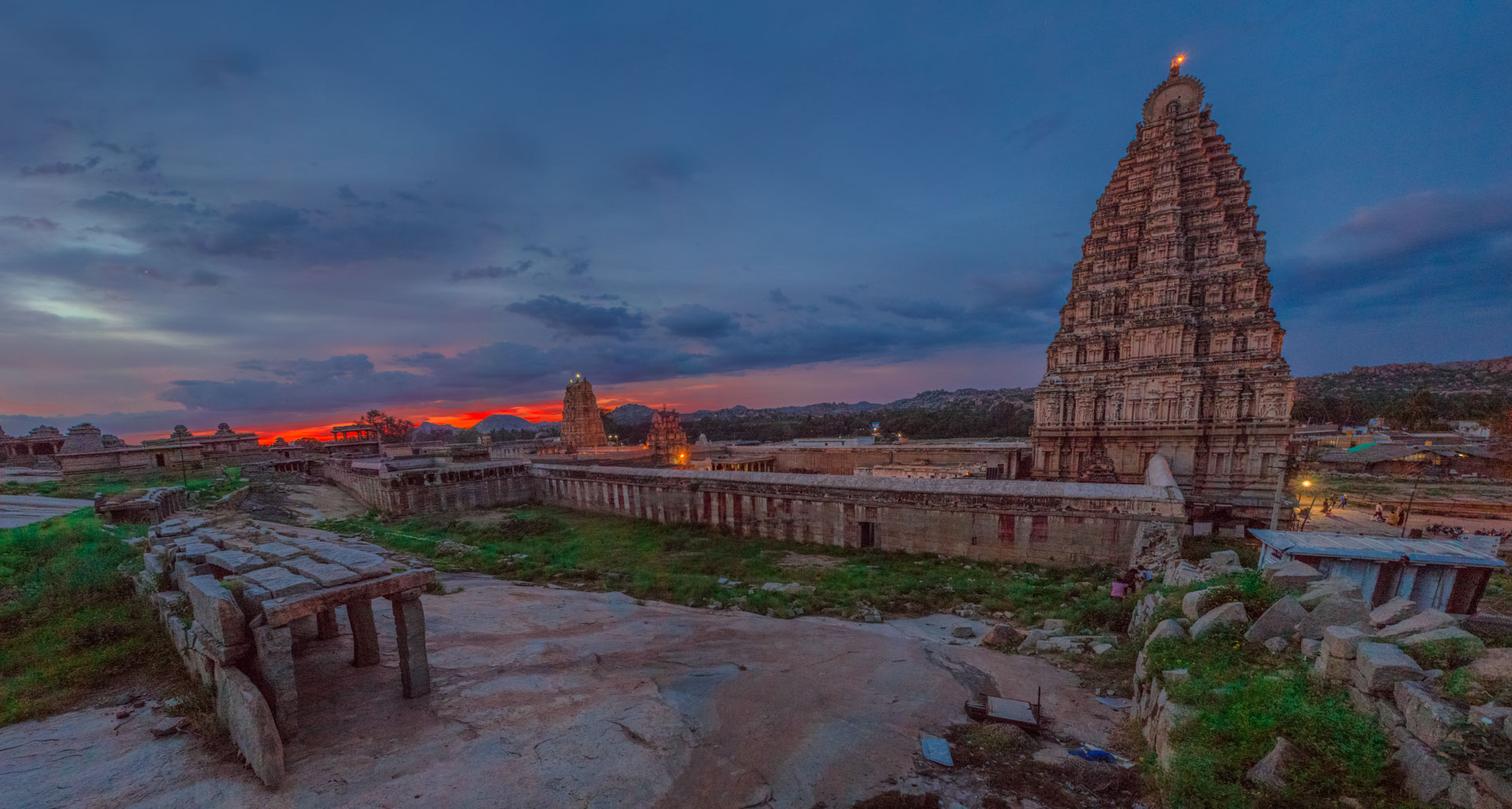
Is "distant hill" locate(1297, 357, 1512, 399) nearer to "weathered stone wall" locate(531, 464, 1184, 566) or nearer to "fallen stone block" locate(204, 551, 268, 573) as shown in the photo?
"weathered stone wall" locate(531, 464, 1184, 566)

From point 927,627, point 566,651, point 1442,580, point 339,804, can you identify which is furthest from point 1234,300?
point 339,804

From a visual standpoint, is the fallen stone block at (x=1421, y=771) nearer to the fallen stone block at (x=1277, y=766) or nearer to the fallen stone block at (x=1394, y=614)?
the fallen stone block at (x=1277, y=766)

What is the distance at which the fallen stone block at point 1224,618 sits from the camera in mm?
6914

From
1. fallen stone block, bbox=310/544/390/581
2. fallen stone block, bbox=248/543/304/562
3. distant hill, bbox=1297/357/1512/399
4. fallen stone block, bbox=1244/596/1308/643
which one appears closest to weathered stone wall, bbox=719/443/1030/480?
fallen stone block, bbox=1244/596/1308/643

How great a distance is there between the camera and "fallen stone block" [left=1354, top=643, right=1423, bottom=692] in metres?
4.69

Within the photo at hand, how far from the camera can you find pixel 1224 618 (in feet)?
22.9

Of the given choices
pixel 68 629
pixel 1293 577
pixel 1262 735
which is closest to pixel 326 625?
pixel 68 629

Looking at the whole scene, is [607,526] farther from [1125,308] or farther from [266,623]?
[1125,308]

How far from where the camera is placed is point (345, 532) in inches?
888

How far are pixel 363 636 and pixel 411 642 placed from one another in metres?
1.74

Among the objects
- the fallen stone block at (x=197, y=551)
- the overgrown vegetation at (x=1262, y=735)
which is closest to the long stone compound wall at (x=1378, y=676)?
the overgrown vegetation at (x=1262, y=735)

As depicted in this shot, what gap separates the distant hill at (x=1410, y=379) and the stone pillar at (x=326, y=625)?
152415 mm

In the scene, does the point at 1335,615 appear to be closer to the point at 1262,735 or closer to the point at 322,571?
the point at 1262,735

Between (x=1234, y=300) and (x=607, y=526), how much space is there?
113 ft
